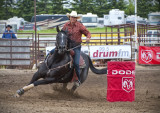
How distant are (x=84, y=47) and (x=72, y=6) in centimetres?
2600

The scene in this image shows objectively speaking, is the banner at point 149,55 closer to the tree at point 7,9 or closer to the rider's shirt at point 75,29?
the rider's shirt at point 75,29

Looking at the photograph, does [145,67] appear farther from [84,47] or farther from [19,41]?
[19,41]

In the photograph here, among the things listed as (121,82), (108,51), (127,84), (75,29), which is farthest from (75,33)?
(108,51)

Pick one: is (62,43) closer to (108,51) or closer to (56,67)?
(56,67)

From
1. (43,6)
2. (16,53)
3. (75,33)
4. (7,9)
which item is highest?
(43,6)

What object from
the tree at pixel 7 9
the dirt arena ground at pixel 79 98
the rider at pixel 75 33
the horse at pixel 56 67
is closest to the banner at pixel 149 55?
the dirt arena ground at pixel 79 98

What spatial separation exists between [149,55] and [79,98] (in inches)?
310

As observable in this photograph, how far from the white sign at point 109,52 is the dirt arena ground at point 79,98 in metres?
1.94

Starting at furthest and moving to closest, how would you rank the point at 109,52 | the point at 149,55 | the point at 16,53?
1. the point at 149,55
2. the point at 109,52
3. the point at 16,53

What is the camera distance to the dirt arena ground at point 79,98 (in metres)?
5.70

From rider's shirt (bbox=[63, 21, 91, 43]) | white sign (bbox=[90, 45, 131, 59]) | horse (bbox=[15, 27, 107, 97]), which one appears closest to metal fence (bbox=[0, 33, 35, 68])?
white sign (bbox=[90, 45, 131, 59])

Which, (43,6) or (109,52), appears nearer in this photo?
(109,52)

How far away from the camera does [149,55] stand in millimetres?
14758

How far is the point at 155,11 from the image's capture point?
128ft
